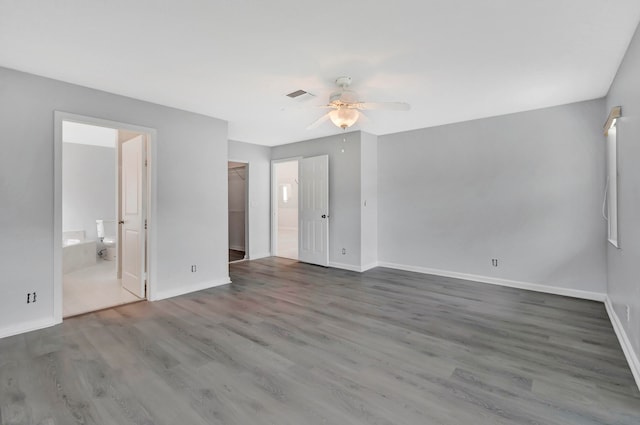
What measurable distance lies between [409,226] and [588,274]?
96.4 inches

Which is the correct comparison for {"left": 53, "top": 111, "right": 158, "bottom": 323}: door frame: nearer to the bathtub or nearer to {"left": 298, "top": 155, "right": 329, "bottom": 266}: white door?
the bathtub

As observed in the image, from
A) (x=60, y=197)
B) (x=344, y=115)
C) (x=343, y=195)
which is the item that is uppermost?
(x=344, y=115)

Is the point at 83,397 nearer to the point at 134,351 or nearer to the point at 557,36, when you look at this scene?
the point at 134,351

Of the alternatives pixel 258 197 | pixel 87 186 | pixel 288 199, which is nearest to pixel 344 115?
pixel 258 197

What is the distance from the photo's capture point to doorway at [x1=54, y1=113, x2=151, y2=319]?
3700 mm

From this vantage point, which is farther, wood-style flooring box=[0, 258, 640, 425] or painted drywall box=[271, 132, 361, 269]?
painted drywall box=[271, 132, 361, 269]

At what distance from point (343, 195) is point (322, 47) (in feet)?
11.2

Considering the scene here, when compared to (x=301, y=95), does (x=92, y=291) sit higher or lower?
lower

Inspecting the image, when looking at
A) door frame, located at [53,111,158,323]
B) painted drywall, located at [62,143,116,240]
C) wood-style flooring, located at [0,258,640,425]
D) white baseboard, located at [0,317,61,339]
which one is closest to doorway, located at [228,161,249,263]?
painted drywall, located at [62,143,116,240]

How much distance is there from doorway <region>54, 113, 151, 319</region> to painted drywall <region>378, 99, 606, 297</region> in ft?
13.0

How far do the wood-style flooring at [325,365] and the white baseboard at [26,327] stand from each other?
3.6 inches

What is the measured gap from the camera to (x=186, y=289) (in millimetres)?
4281

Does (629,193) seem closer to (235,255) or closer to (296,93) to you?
(296,93)

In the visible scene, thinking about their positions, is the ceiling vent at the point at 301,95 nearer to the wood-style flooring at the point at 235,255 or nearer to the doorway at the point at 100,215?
the doorway at the point at 100,215
